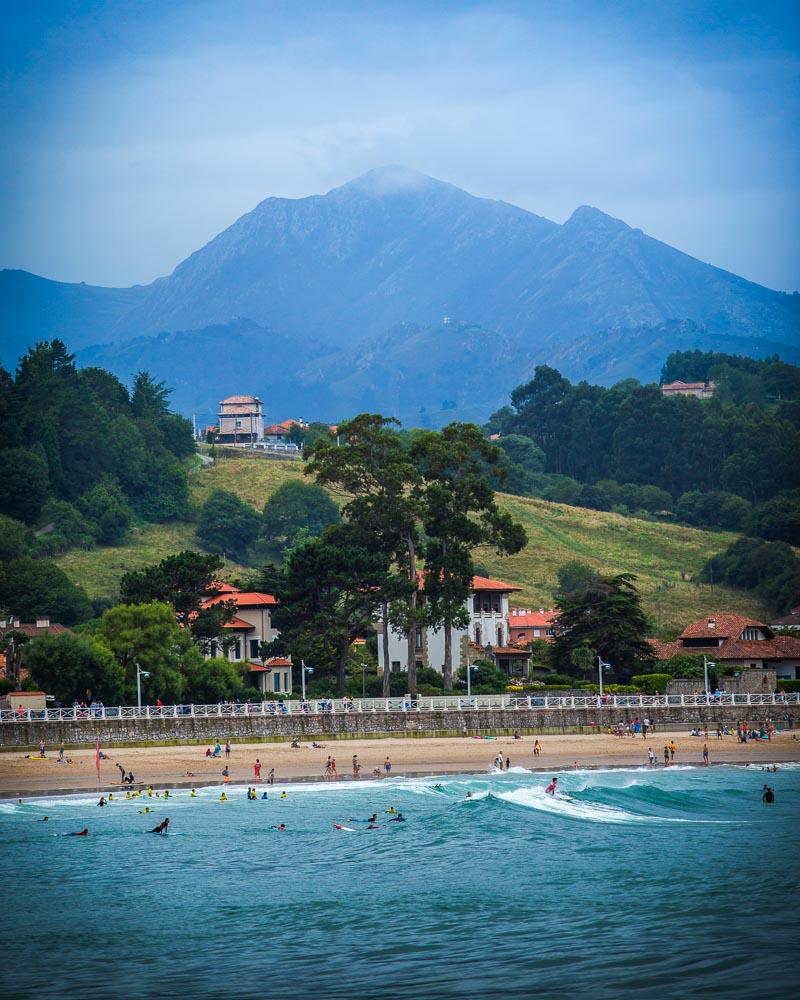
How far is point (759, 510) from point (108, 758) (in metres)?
109

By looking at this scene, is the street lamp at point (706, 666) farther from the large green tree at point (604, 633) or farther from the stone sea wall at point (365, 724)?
the large green tree at point (604, 633)

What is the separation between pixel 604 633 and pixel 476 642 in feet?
36.8

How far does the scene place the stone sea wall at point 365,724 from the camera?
230ft

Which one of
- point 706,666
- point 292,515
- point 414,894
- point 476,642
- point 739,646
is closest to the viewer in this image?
point 414,894

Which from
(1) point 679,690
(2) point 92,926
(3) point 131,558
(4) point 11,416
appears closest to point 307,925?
(2) point 92,926

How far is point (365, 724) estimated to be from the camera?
76.9 metres

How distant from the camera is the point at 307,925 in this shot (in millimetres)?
37531

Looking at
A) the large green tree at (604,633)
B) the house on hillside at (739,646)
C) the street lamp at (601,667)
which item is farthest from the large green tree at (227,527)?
the street lamp at (601,667)

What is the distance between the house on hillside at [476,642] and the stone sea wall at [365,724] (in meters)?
15.8

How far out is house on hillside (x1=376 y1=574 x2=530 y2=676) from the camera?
320 ft

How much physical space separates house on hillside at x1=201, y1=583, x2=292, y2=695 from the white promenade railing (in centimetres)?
1123

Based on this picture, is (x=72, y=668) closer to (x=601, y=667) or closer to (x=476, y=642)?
(x=601, y=667)

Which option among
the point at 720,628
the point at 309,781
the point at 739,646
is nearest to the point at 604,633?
the point at 739,646

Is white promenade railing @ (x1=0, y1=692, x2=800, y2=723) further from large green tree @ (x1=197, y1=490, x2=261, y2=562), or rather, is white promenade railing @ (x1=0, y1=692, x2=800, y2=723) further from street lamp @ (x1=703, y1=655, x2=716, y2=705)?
large green tree @ (x1=197, y1=490, x2=261, y2=562)
